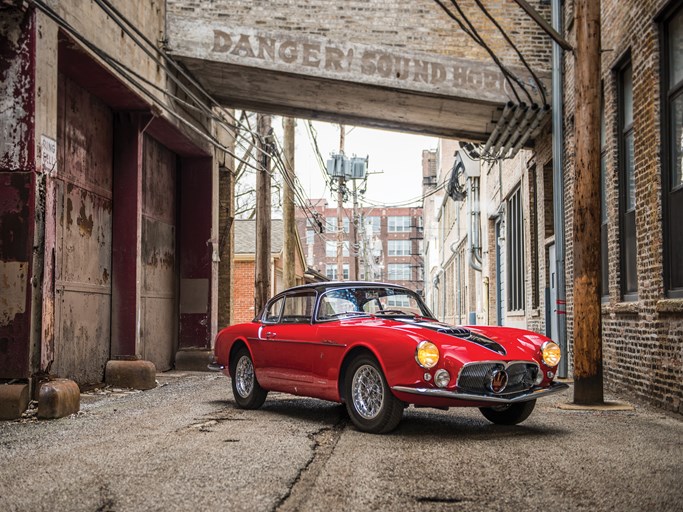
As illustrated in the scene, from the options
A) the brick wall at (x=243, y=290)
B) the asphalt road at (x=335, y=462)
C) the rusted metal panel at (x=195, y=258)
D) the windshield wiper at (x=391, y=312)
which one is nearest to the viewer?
the asphalt road at (x=335, y=462)

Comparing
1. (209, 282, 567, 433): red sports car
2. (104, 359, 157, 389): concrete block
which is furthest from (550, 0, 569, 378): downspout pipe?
(104, 359, 157, 389): concrete block

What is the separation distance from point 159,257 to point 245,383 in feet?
24.9

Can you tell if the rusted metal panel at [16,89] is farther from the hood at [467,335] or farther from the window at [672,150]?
the window at [672,150]

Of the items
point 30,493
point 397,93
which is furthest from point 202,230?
point 30,493

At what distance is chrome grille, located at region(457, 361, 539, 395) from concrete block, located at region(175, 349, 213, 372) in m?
10.5

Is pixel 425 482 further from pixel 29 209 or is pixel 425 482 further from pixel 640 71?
pixel 640 71

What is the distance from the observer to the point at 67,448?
6.43 m

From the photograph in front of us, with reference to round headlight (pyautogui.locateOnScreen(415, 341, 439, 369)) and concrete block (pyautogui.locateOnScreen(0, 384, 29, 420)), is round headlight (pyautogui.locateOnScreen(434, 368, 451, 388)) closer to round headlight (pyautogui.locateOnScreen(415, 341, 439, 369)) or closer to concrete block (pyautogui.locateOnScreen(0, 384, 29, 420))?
round headlight (pyautogui.locateOnScreen(415, 341, 439, 369))

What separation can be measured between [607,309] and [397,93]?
18.2 feet

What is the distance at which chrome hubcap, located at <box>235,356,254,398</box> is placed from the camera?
907 cm

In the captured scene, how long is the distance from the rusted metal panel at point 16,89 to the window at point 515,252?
500 inches

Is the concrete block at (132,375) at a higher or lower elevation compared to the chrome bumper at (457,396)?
lower

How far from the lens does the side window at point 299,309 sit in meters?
8.40

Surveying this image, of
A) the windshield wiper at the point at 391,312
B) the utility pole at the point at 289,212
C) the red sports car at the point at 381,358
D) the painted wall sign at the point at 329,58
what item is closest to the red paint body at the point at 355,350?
the red sports car at the point at 381,358
